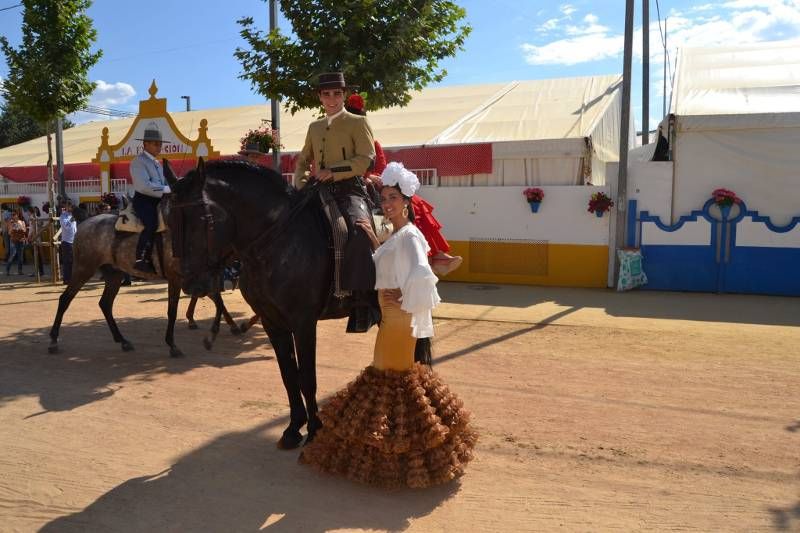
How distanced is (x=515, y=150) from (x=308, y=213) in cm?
966

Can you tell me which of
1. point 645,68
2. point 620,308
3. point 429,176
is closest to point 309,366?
point 620,308

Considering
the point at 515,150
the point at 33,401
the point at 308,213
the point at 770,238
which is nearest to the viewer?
the point at 308,213

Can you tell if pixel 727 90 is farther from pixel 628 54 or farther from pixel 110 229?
pixel 110 229

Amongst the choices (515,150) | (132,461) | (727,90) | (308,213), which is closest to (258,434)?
(132,461)

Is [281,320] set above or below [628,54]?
below

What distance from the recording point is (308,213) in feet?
14.6

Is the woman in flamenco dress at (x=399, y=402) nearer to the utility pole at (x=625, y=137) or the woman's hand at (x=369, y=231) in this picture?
the woman's hand at (x=369, y=231)

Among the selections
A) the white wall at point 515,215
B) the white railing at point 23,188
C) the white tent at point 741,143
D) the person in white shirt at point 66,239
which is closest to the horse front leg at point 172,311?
the white wall at point 515,215

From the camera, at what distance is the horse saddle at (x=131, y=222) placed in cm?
714

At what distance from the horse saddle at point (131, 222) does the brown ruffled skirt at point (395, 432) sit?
14.0 ft

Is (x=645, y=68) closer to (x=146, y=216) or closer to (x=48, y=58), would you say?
(x=146, y=216)

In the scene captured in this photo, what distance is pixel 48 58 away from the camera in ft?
44.9

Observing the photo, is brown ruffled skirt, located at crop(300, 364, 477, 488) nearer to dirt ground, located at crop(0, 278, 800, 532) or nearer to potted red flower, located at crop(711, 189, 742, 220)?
dirt ground, located at crop(0, 278, 800, 532)

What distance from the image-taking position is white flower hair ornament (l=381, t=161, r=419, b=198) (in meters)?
3.56
